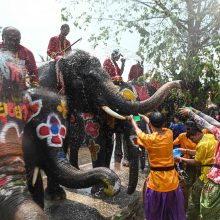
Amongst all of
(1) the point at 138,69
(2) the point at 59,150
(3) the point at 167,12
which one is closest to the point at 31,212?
(2) the point at 59,150

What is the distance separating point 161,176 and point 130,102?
49.1 inches

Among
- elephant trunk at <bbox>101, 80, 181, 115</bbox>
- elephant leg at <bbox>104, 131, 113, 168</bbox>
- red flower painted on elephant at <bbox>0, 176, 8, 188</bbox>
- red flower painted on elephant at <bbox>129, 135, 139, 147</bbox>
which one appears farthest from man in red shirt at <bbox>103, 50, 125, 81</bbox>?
red flower painted on elephant at <bbox>0, 176, 8, 188</bbox>

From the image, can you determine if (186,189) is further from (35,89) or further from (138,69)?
(138,69)

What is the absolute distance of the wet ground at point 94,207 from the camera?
5285 millimetres

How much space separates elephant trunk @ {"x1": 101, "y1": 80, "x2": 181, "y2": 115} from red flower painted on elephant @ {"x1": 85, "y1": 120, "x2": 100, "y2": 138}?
4.39ft

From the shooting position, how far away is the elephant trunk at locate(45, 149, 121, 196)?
3129 mm

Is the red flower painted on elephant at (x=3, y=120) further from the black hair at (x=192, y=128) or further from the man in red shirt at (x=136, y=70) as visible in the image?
the man in red shirt at (x=136, y=70)

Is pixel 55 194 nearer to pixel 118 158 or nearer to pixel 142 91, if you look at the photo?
pixel 142 91

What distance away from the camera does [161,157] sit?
4492 millimetres

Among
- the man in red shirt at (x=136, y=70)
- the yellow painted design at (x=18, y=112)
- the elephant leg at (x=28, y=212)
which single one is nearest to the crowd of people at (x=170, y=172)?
the yellow painted design at (x=18, y=112)

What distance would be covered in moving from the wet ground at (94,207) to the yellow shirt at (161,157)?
0.91 metres

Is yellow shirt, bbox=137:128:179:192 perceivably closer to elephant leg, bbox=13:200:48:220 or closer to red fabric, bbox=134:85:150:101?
elephant leg, bbox=13:200:48:220

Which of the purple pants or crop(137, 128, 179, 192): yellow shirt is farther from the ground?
crop(137, 128, 179, 192): yellow shirt

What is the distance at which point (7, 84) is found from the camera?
348cm
